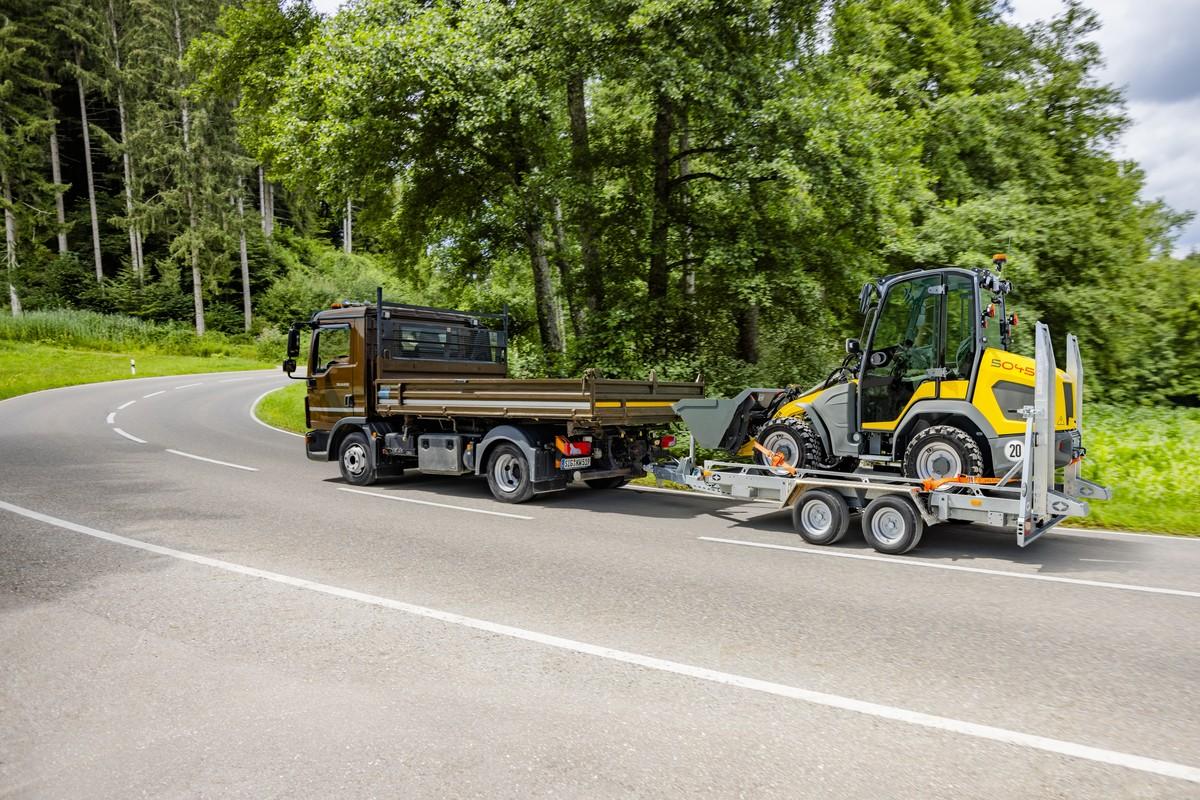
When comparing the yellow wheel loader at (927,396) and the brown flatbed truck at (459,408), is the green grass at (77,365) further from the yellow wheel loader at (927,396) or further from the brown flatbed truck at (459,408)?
the yellow wheel loader at (927,396)

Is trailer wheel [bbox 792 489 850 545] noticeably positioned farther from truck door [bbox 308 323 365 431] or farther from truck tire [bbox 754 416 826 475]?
truck door [bbox 308 323 365 431]

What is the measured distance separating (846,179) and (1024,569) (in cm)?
808

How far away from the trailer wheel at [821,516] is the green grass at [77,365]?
27.5 m

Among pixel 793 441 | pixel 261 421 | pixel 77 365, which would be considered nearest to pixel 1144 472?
pixel 793 441

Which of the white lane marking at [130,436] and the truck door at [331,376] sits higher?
the truck door at [331,376]

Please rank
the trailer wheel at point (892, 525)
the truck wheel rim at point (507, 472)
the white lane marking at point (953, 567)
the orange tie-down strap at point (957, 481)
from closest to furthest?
1. the white lane marking at point (953, 567)
2. the orange tie-down strap at point (957, 481)
3. the trailer wheel at point (892, 525)
4. the truck wheel rim at point (507, 472)

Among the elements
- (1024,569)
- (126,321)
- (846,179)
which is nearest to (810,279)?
(846,179)

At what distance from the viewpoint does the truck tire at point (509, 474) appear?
408 inches

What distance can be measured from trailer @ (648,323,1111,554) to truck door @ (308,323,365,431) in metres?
6.24

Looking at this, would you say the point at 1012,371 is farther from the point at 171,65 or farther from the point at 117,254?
the point at 117,254

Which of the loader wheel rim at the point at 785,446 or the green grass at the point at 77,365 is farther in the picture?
the green grass at the point at 77,365

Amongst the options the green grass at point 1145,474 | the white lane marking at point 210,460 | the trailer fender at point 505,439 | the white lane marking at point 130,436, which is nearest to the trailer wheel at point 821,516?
the green grass at point 1145,474

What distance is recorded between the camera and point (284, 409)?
23.4 m

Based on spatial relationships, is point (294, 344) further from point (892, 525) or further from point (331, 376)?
point (892, 525)
